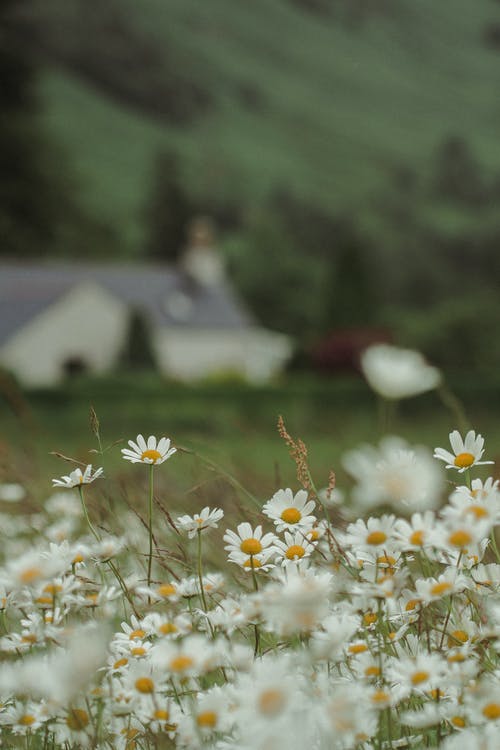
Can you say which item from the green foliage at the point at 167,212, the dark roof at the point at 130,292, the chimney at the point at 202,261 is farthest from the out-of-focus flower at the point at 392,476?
the green foliage at the point at 167,212

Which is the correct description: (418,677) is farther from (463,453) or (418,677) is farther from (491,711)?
(463,453)

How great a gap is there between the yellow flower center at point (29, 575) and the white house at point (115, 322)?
108ft

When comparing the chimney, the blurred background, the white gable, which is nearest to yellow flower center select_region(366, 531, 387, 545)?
the blurred background

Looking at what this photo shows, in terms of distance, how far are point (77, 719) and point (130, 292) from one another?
4080cm

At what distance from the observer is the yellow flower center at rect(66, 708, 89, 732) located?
118cm

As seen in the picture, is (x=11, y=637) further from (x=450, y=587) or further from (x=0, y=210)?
(x=0, y=210)

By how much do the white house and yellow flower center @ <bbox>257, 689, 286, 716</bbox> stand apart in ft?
109

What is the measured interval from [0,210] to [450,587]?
48145mm

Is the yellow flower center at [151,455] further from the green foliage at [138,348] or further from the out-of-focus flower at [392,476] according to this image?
the green foliage at [138,348]

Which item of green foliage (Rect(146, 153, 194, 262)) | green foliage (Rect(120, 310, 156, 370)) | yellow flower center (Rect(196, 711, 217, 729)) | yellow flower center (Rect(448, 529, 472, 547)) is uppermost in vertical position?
green foliage (Rect(146, 153, 194, 262))

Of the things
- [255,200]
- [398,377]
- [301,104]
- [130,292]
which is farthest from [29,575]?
[301,104]

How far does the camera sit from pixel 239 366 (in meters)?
38.4

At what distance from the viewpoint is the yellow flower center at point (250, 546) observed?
144 cm

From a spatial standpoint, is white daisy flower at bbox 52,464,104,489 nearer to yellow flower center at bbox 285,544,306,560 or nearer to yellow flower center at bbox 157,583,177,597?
yellow flower center at bbox 157,583,177,597
